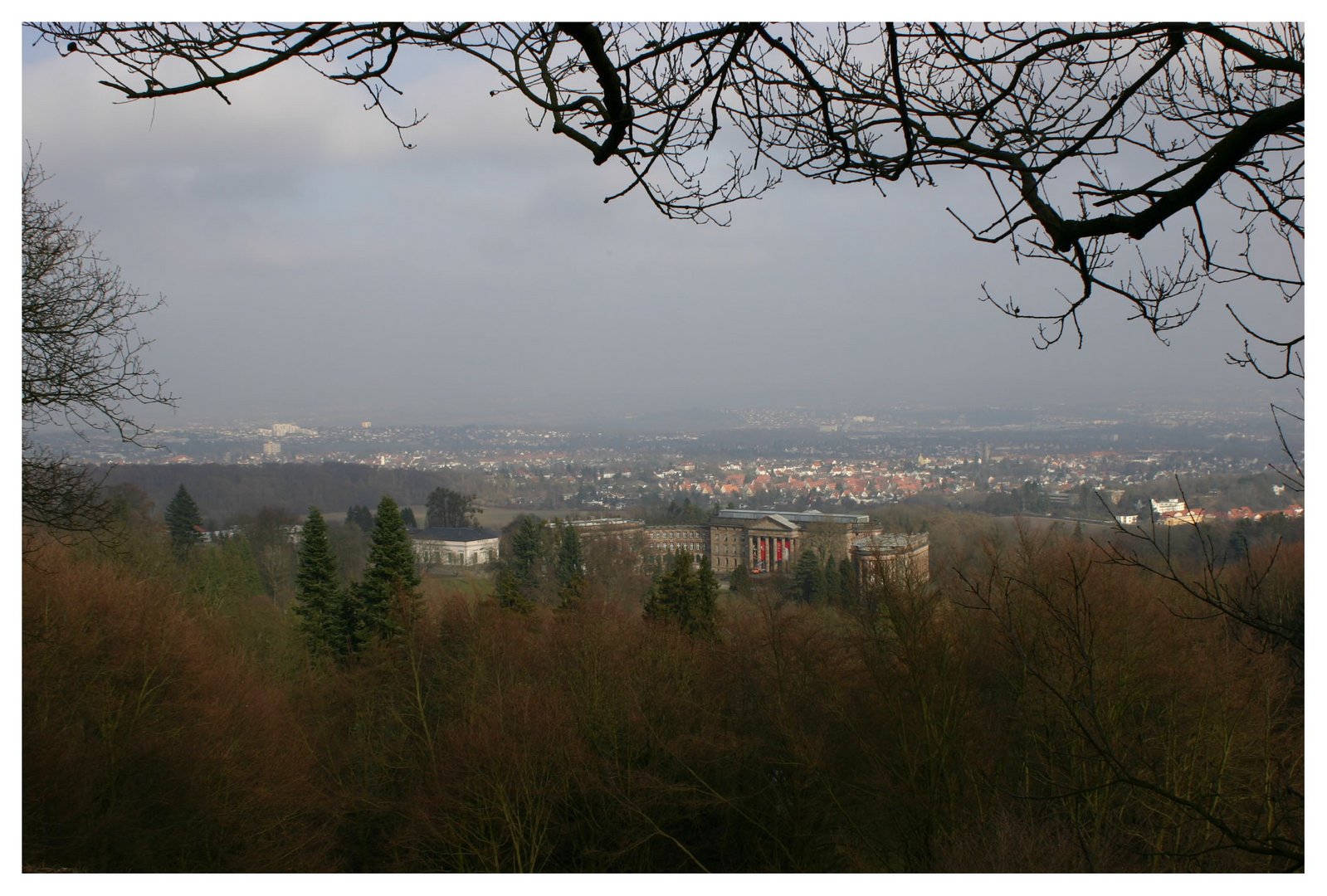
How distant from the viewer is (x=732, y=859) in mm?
7574

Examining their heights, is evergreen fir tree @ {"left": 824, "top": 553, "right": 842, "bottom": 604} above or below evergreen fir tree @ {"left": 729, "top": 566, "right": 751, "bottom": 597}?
above

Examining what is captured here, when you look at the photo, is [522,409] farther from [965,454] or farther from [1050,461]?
[1050,461]

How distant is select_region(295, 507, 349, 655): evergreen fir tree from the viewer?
488 inches

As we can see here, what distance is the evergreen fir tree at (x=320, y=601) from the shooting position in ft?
40.7

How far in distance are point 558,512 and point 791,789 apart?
13449mm

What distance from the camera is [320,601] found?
41.1 ft

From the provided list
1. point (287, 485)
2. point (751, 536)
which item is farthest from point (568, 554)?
point (287, 485)

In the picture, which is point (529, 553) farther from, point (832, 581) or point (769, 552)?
point (832, 581)

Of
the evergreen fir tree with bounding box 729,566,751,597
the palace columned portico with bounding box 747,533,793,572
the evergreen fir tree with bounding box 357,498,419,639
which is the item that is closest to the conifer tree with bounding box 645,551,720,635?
the evergreen fir tree with bounding box 729,566,751,597

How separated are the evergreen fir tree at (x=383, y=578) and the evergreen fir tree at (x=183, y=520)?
399 cm

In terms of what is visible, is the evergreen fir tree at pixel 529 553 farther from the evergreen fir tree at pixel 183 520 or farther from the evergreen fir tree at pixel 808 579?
the evergreen fir tree at pixel 183 520

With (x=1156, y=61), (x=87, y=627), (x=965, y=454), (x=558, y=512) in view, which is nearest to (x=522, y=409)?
(x=558, y=512)

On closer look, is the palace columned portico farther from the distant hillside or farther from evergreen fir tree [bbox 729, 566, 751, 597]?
the distant hillside

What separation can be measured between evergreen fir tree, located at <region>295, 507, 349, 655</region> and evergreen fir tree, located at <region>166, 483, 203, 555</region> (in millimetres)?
3347
